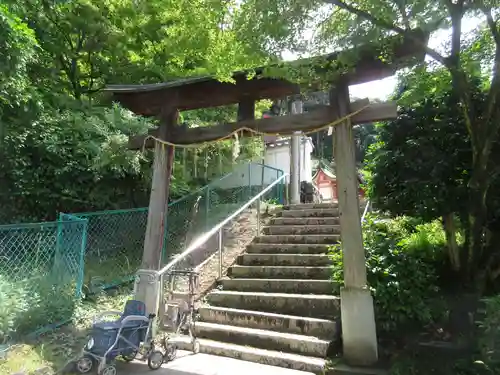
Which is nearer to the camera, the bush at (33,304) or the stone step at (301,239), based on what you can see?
the bush at (33,304)

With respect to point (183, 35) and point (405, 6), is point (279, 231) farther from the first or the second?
point (405, 6)

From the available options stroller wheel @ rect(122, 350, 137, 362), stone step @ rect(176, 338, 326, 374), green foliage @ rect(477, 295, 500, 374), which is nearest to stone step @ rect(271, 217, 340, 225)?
stone step @ rect(176, 338, 326, 374)

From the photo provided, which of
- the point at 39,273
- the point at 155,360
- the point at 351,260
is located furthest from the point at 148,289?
the point at 351,260

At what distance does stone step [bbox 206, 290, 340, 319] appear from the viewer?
554 cm

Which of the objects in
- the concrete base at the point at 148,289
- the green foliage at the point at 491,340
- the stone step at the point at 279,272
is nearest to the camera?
the green foliage at the point at 491,340

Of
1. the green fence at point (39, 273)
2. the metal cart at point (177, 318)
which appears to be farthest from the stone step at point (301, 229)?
the green fence at point (39, 273)

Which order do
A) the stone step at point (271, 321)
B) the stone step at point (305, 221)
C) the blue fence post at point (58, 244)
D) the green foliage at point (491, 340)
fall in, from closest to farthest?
the green foliage at point (491, 340) → the stone step at point (271, 321) → the blue fence post at point (58, 244) → the stone step at point (305, 221)

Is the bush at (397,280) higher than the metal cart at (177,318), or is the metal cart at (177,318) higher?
the bush at (397,280)

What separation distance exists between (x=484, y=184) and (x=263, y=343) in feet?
11.7

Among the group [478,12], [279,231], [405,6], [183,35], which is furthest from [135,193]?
[478,12]

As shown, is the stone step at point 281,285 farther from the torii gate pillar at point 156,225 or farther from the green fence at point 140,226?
the green fence at point 140,226

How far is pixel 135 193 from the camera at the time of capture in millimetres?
8695

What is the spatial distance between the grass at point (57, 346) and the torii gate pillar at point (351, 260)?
132 inches

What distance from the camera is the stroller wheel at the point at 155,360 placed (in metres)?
4.51
